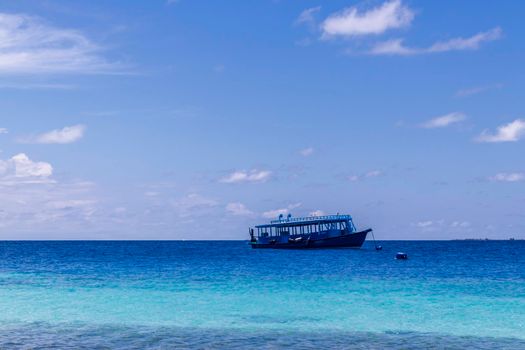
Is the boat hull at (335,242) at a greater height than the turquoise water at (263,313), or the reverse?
the boat hull at (335,242)

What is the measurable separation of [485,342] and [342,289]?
20.8 metres

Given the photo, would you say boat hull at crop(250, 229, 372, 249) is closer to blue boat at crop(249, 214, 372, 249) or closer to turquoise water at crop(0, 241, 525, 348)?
blue boat at crop(249, 214, 372, 249)

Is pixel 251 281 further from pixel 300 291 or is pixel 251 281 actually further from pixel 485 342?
pixel 485 342

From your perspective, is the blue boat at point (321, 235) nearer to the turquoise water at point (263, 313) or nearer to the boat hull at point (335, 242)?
the boat hull at point (335, 242)

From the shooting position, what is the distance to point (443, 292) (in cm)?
4547

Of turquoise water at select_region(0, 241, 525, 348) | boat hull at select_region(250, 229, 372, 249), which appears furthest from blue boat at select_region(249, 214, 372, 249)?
turquoise water at select_region(0, 241, 525, 348)

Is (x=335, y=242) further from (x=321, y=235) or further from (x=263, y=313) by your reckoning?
(x=263, y=313)

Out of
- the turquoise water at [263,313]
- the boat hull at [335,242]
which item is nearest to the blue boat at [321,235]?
the boat hull at [335,242]

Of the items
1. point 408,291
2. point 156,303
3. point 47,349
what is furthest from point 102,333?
point 408,291

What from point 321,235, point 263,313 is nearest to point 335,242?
point 321,235

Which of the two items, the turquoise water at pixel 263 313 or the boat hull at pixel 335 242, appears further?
the boat hull at pixel 335 242

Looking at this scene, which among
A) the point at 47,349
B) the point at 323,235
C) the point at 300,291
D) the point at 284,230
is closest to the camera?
the point at 47,349

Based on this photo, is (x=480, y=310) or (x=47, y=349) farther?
(x=480, y=310)

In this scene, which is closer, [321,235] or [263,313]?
[263,313]
